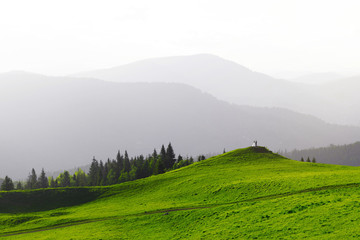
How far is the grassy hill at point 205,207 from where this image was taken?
34750 mm

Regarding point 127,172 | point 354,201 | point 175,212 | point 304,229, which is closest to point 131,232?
point 175,212

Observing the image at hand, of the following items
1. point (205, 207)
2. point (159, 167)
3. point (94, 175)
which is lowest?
point (205, 207)

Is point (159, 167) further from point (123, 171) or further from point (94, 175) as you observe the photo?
point (94, 175)

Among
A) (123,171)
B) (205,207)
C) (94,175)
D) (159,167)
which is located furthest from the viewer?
(94,175)

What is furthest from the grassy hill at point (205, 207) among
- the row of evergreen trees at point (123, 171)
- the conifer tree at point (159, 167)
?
the row of evergreen trees at point (123, 171)

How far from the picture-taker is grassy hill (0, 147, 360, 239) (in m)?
34.8

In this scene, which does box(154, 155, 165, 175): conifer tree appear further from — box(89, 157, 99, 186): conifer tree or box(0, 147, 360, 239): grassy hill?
box(0, 147, 360, 239): grassy hill

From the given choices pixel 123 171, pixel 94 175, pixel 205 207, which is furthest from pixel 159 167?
pixel 205 207

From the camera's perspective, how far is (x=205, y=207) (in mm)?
50844

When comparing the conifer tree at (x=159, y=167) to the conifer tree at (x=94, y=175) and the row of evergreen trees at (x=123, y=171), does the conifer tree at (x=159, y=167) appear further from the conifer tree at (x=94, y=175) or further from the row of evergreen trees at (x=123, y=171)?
the conifer tree at (x=94, y=175)

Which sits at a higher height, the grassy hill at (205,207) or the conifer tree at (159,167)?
the conifer tree at (159,167)

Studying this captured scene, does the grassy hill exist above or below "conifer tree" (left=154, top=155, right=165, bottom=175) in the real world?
below

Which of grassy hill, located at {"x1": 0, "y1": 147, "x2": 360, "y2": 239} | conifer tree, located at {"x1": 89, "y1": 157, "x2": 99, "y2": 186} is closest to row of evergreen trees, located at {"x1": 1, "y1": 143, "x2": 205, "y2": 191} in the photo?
conifer tree, located at {"x1": 89, "y1": 157, "x2": 99, "y2": 186}

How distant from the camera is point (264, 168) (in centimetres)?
8100
